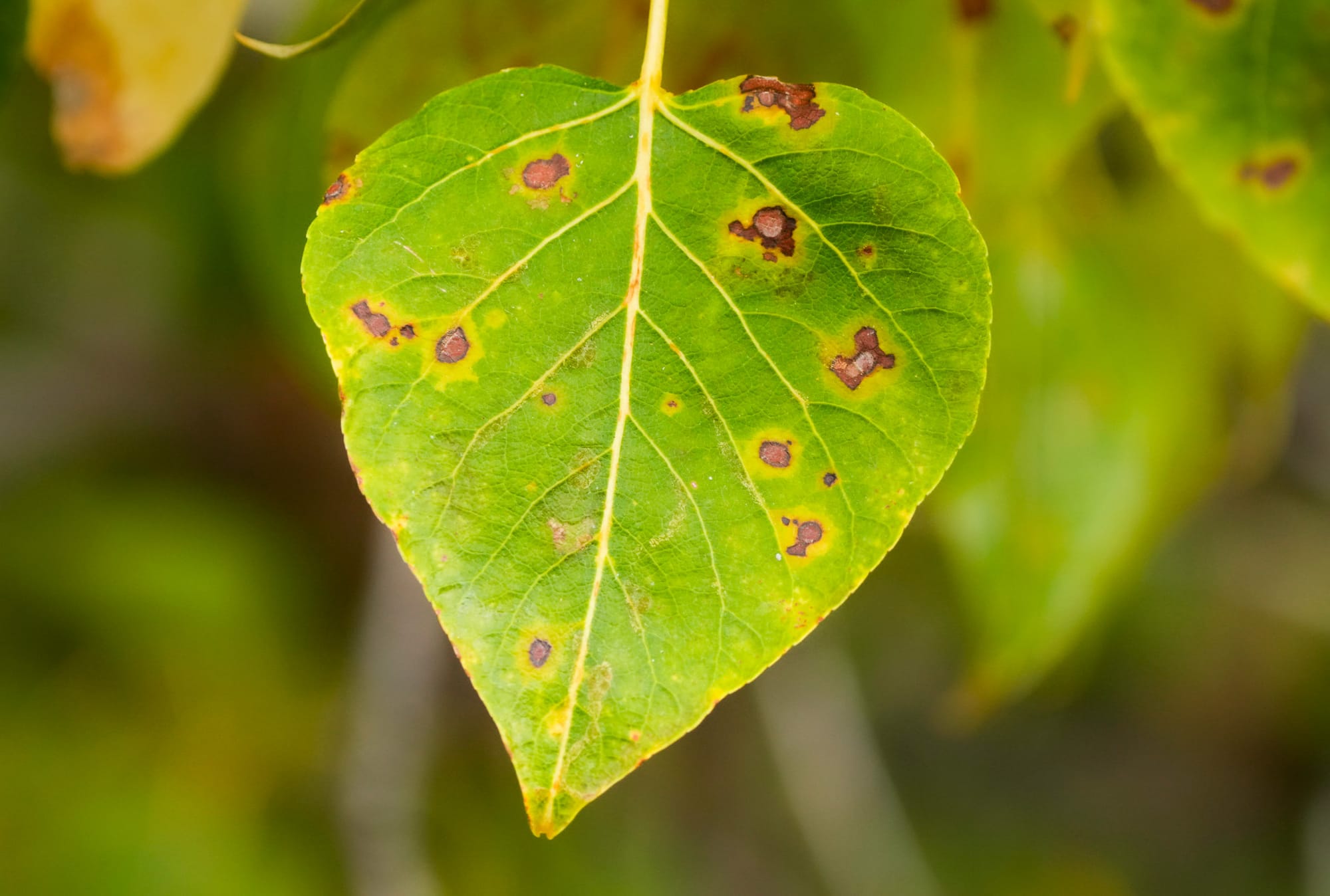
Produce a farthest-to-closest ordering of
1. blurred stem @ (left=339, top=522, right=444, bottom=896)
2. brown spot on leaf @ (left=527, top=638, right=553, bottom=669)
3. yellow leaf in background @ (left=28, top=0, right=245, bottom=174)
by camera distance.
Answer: blurred stem @ (left=339, top=522, right=444, bottom=896)
yellow leaf in background @ (left=28, top=0, right=245, bottom=174)
brown spot on leaf @ (left=527, top=638, right=553, bottom=669)

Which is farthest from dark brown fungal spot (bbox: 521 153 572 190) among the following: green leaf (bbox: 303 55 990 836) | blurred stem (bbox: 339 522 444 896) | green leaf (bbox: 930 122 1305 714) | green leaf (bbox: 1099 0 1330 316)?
blurred stem (bbox: 339 522 444 896)

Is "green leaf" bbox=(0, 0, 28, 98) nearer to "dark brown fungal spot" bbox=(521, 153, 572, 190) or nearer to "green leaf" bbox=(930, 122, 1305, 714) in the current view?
"dark brown fungal spot" bbox=(521, 153, 572, 190)

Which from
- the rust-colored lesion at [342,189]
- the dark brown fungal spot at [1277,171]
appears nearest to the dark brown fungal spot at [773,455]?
the rust-colored lesion at [342,189]

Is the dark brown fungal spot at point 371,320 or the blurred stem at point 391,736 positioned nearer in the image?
the dark brown fungal spot at point 371,320

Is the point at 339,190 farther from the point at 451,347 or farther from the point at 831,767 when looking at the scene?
the point at 831,767

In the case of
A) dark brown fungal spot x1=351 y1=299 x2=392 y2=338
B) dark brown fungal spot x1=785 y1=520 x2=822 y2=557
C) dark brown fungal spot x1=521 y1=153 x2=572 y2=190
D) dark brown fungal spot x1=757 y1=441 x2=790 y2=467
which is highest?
dark brown fungal spot x1=521 y1=153 x2=572 y2=190

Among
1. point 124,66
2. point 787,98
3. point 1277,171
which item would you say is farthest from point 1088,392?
point 124,66

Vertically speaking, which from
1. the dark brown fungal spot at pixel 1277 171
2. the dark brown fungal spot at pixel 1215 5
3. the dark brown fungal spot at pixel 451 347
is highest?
the dark brown fungal spot at pixel 1215 5

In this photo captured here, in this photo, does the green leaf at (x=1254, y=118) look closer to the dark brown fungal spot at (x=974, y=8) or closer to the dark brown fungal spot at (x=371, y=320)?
the dark brown fungal spot at (x=974, y=8)
